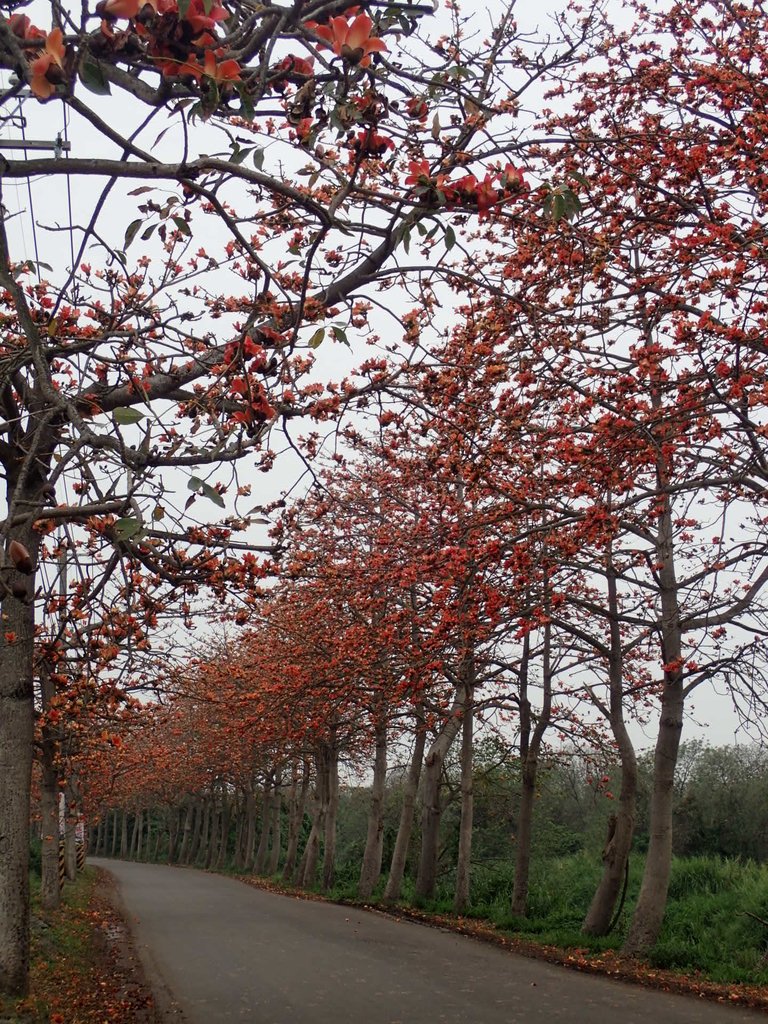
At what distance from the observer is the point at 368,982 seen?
31.2 ft

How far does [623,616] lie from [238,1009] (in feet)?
18.7

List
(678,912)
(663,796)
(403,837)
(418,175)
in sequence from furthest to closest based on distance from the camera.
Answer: (403,837) < (678,912) < (663,796) < (418,175)

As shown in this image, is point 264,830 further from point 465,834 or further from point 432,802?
point 465,834

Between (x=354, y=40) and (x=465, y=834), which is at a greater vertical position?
(x=354, y=40)

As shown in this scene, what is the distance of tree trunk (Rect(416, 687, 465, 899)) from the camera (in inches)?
675

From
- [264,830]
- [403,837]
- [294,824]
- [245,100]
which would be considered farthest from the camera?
[264,830]

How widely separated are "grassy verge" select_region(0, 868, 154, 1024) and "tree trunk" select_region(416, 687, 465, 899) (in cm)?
541

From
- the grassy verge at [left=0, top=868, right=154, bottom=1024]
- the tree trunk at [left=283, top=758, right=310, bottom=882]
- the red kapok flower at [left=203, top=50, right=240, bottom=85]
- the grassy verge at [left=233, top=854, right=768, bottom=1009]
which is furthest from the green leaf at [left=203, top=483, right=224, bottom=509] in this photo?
the tree trunk at [left=283, top=758, right=310, bottom=882]

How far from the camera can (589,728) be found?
1593 centimetres

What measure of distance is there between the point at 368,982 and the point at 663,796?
3.94 m

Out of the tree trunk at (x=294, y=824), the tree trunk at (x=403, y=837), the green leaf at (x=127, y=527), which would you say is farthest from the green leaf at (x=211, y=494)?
the tree trunk at (x=294, y=824)

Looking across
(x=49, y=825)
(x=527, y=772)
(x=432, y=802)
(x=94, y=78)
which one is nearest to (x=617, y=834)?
(x=527, y=772)

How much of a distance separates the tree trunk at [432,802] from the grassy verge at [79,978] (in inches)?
213

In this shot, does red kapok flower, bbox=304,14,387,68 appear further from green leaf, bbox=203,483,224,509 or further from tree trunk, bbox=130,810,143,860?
tree trunk, bbox=130,810,143,860
